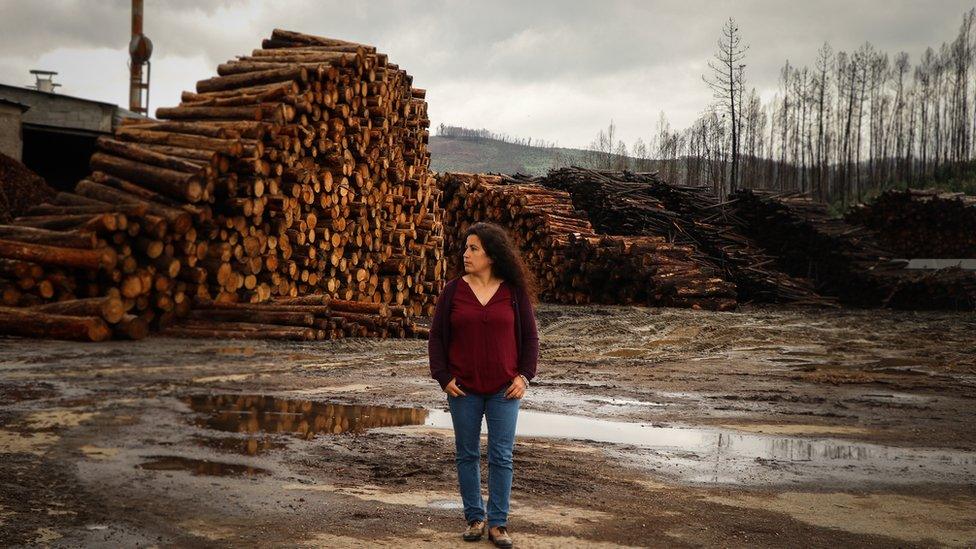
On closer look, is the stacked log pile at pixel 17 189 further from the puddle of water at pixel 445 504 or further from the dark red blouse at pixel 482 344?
the dark red blouse at pixel 482 344

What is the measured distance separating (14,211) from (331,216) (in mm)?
7651

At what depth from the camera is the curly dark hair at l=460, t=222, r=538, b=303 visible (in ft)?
14.5

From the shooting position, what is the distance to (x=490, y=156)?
121125 millimetres

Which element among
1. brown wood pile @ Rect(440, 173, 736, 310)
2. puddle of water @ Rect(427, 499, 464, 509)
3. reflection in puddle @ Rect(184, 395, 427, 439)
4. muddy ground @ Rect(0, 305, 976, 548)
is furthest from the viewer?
brown wood pile @ Rect(440, 173, 736, 310)

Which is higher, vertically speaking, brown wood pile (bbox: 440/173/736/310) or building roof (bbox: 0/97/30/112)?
building roof (bbox: 0/97/30/112)

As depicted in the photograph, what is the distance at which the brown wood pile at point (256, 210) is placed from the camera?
12.5 metres

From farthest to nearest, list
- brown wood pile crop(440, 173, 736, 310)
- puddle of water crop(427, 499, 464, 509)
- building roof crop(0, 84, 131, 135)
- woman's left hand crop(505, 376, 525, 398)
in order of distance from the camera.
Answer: building roof crop(0, 84, 131, 135), brown wood pile crop(440, 173, 736, 310), puddle of water crop(427, 499, 464, 509), woman's left hand crop(505, 376, 525, 398)

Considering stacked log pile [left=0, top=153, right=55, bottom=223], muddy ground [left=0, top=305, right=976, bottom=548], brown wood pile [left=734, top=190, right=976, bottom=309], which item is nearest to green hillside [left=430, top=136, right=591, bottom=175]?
brown wood pile [left=734, top=190, right=976, bottom=309]

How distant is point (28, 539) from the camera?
3.89 m

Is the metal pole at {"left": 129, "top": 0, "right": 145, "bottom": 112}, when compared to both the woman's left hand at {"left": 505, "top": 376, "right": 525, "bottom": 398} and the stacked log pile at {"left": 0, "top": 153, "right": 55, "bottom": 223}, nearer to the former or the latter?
the stacked log pile at {"left": 0, "top": 153, "right": 55, "bottom": 223}

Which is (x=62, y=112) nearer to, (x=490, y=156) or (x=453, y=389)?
(x=453, y=389)

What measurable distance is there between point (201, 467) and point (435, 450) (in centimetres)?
159

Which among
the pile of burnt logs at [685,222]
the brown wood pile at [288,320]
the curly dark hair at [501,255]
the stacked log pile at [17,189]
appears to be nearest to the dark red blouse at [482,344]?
the curly dark hair at [501,255]

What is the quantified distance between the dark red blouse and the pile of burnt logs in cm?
2050
